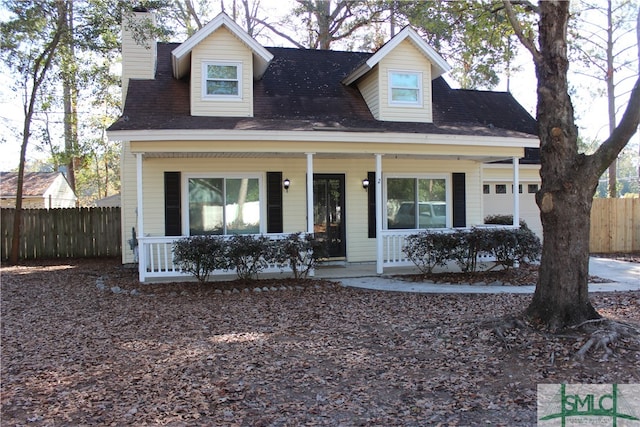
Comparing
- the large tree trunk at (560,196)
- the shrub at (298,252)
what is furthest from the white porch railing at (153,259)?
the large tree trunk at (560,196)

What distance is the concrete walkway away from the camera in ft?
29.2

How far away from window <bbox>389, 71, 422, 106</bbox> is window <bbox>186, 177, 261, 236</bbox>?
4.10 meters

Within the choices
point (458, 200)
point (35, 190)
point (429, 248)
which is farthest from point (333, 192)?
point (35, 190)

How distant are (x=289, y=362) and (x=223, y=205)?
22.7 ft

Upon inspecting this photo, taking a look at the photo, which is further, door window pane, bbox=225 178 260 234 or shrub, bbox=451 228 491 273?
door window pane, bbox=225 178 260 234

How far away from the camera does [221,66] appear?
457 inches

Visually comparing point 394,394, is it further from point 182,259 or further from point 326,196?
point 326,196

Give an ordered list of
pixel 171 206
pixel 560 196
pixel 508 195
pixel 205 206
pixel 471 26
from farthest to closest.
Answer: pixel 508 195, pixel 205 206, pixel 171 206, pixel 471 26, pixel 560 196

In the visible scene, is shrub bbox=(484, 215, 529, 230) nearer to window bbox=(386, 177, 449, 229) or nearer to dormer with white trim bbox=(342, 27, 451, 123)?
window bbox=(386, 177, 449, 229)

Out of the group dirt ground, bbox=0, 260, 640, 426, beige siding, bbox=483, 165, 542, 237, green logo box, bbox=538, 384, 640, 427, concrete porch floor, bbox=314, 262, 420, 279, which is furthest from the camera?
beige siding, bbox=483, 165, 542, 237

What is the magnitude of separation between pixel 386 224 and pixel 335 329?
634 cm

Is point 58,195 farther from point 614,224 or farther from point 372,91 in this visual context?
point 614,224

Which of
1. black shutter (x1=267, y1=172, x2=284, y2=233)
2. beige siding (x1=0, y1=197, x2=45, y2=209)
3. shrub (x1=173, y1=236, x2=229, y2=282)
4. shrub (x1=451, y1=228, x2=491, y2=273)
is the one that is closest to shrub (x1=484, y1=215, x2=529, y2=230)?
shrub (x1=451, y1=228, x2=491, y2=273)

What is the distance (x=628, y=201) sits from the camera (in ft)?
51.1
